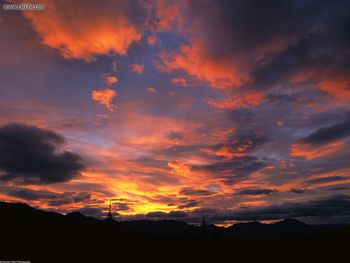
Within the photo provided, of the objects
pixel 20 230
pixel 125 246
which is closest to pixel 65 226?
pixel 20 230

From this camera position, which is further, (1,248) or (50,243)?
(50,243)

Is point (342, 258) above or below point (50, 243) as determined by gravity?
below

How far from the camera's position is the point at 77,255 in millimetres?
111188

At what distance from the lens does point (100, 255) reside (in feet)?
389

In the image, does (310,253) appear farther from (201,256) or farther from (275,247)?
(201,256)

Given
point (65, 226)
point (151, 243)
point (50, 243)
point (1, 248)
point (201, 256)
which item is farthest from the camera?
point (65, 226)

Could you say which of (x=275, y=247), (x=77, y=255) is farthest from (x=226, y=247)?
(x=77, y=255)

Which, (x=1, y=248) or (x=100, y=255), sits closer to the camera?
(x=1, y=248)

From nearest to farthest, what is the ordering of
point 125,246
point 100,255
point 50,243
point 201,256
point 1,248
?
point 1,248 → point 100,255 → point 50,243 → point 201,256 → point 125,246

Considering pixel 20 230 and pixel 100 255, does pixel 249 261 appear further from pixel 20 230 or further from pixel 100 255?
pixel 20 230

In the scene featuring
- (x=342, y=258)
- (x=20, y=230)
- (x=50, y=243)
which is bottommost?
(x=342, y=258)

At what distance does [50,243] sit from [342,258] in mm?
120759

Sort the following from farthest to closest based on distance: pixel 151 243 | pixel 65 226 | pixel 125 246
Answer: pixel 65 226 → pixel 151 243 → pixel 125 246

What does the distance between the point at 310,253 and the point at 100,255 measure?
9389cm
